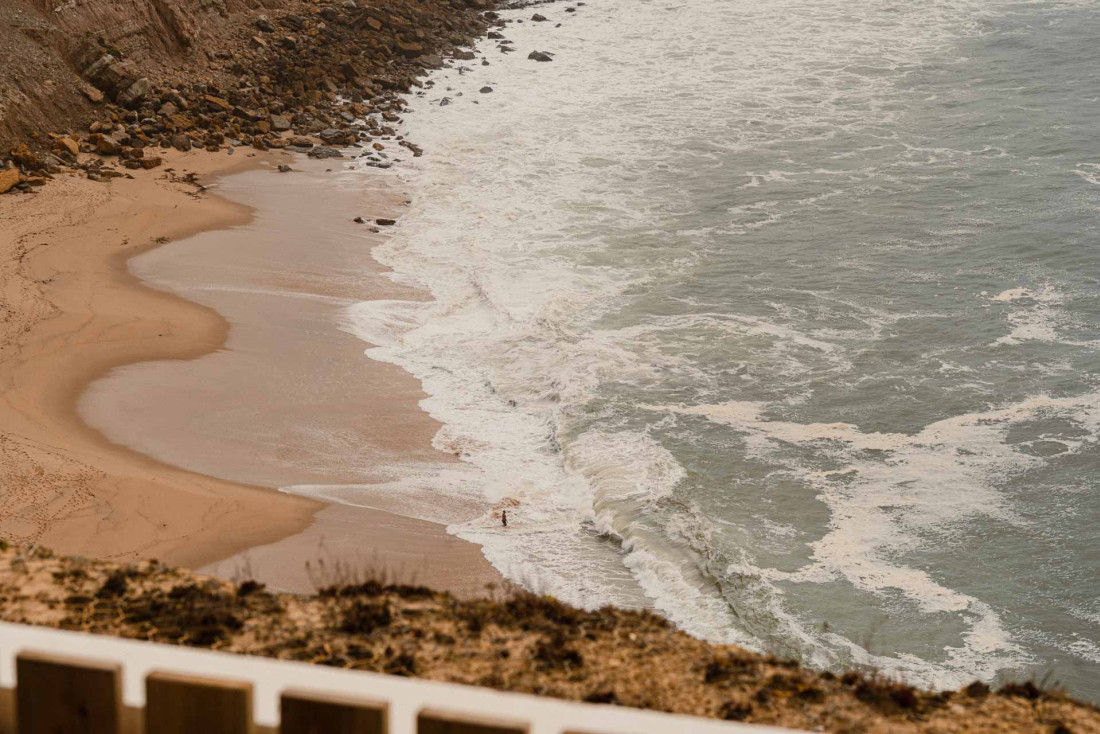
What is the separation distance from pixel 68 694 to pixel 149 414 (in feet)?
41.6

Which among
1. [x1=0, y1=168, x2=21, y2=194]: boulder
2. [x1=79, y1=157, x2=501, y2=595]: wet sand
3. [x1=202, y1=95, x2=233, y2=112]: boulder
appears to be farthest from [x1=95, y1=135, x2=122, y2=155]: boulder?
[x1=79, y1=157, x2=501, y2=595]: wet sand

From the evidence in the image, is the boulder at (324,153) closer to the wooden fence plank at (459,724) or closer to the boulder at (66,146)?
the boulder at (66,146)

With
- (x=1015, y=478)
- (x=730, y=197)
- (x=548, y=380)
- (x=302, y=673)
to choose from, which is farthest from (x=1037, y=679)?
(x=730, y=197)

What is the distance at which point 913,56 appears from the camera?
3747cm

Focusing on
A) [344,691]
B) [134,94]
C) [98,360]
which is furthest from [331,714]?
[134,94]

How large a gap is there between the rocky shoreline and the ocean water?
1918 mm

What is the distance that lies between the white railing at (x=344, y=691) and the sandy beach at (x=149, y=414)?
184 inches

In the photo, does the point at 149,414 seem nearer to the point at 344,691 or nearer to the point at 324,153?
the point at 344,691

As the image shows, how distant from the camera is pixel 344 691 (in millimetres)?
3074

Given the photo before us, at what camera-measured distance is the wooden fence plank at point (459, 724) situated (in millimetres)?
2920

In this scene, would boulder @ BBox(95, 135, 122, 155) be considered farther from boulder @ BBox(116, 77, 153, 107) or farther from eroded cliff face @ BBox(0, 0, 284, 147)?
boulder @ BBox(116, 77, 153, 107)

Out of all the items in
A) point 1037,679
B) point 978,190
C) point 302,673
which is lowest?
point 1037,679

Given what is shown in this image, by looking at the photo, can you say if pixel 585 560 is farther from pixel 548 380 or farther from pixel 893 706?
pixel 893 706

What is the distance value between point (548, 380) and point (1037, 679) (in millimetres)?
8476
